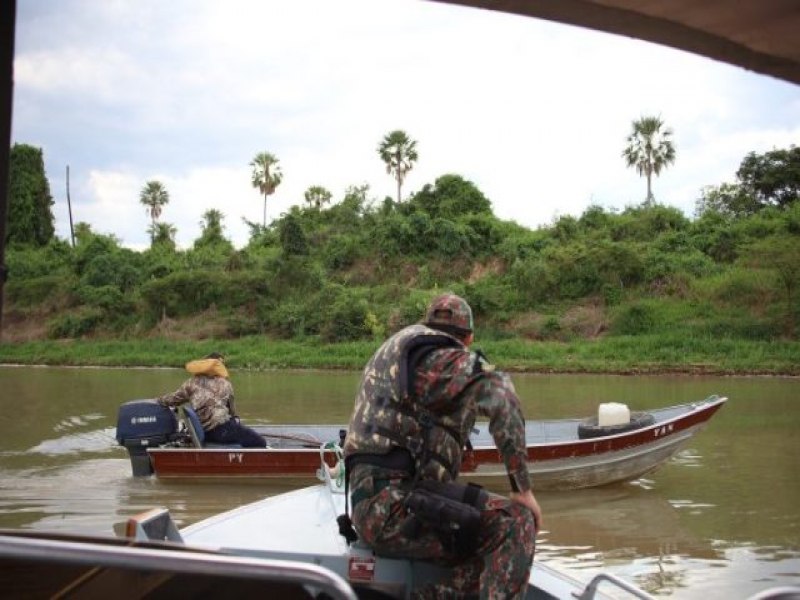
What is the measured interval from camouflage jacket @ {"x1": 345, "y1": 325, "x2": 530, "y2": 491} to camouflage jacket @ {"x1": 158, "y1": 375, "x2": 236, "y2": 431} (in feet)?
21.0

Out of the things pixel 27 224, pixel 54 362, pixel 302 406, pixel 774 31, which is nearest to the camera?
pixel 774 31

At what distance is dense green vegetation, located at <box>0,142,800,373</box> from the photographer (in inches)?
1155

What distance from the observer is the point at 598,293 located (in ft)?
110

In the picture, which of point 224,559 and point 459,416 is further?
point 459,416

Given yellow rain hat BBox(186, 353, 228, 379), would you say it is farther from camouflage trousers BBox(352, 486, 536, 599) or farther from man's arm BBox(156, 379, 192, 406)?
camouflage trousers BBox(352, 486, 536, 599)

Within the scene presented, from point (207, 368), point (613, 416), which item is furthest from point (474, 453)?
point (207, 368)

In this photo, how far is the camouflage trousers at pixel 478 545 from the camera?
101 inches

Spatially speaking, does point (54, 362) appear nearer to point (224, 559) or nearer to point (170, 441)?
point (170, 441)

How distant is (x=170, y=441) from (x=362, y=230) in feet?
105

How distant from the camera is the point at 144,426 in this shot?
9.31 metres

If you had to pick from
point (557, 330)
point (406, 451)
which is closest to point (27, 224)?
point (557, 330)

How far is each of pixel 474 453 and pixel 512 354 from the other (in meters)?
20.4

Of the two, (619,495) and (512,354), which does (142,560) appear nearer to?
(619,495)

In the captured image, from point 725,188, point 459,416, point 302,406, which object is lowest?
point 302,406
